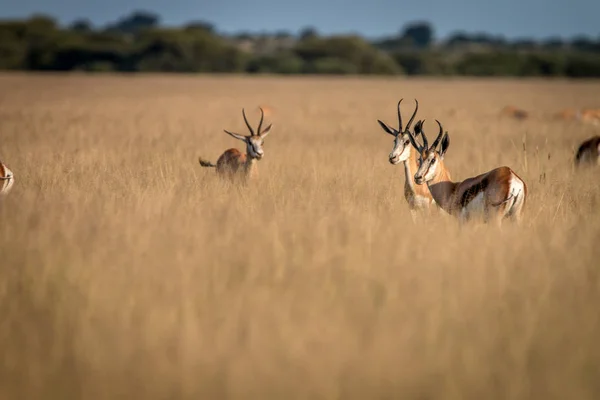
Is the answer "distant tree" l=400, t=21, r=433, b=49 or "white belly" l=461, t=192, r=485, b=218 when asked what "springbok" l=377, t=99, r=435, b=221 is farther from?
"distant tree" l=400, t=21, r=433, b=49

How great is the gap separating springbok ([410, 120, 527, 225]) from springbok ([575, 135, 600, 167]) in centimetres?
412

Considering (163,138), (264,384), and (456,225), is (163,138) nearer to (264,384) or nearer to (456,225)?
(456,225)

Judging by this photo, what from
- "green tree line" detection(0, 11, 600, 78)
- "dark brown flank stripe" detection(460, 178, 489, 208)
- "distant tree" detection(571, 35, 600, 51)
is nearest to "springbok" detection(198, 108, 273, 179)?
"dark brown flank stripe" detection(460, 178, 489, 208)

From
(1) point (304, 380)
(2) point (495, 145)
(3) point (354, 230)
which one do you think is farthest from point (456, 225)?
(2) point (495, 145)

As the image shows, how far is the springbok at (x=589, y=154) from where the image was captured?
10977mm

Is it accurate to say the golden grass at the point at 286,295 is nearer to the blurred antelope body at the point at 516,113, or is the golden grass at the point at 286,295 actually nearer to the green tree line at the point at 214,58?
the blurred antelope body at the point at 516,113

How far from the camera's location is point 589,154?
11164mm

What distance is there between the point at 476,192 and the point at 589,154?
494cm

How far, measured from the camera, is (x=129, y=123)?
18922mm

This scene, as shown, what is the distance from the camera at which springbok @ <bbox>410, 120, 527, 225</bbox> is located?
6.75 metres

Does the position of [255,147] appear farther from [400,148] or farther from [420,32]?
[420,32]

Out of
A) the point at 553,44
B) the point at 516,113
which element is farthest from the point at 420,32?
the point at 516,113

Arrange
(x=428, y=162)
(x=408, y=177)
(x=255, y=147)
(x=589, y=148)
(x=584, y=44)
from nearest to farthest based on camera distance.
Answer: (x=428, y=162) < (x=408, y=177) < (x=255, y=147) < (x=589, y=148) < (x=584, y=44)

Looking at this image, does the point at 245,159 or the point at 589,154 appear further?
the point at 589,154
